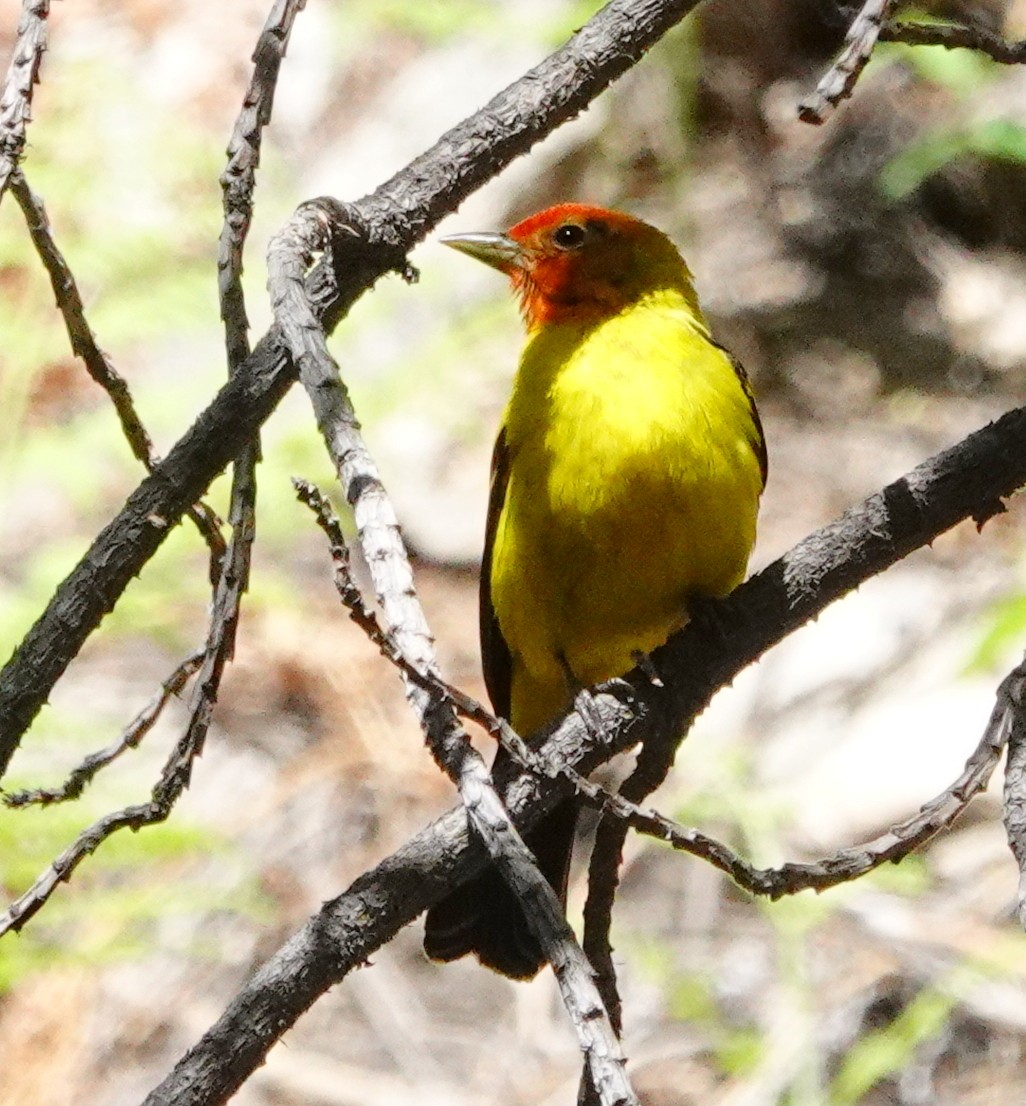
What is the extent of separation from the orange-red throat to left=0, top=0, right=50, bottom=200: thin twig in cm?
195

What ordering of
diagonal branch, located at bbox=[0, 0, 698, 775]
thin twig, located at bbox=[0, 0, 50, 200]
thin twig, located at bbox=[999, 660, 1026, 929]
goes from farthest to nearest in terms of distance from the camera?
diagonal branch, located at bbox=[0, 0, 698, 775] < thin twig, located at bbox=[999, 660, 1026, 929] < thin twig, located at bbox=[0, 0, 50, 200]

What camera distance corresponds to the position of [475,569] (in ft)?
24.4

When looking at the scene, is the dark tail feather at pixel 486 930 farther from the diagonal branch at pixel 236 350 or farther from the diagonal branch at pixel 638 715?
the diagonal branch at pixel 236 350

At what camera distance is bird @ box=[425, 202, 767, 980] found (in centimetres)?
364

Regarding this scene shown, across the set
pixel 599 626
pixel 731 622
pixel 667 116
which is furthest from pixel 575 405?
pixel 667 116

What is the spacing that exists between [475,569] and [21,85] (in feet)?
16.8

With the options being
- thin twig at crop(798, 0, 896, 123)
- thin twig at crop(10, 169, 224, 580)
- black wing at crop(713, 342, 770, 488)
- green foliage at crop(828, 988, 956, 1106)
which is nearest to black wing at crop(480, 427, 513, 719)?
black wing at crop(713, 342, 770, 488)

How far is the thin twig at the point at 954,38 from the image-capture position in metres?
2.38

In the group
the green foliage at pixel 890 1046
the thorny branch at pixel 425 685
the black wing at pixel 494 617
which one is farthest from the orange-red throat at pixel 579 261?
the green foliage at pixel 890 1046

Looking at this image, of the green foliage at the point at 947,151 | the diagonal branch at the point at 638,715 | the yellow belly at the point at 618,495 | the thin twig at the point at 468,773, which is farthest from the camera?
the green foliage at the point at 947,151

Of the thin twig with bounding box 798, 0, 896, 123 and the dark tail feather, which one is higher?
the dark tail feather

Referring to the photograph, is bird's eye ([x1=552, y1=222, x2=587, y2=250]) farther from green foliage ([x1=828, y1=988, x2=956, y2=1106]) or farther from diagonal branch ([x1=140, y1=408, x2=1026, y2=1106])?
green foliage ([x1=828, y1=988, x2=956, y2=1106])

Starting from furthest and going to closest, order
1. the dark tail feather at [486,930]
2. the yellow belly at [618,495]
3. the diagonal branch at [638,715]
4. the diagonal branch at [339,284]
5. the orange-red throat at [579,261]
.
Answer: the orange-red throat at [579,261], the dark tail feather at [486,930], the yellow belly at [618,495], the diagonal branch at [638,715], the diagonal branch at [339,284]

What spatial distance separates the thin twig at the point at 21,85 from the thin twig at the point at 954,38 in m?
1.23
